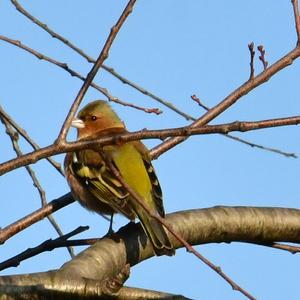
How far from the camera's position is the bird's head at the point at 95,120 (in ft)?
25.9

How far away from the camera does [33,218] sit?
16.0ft

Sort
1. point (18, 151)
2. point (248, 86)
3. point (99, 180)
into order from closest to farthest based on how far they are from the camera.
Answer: point (248, 86) → point (18, 151) → point (99, 180)

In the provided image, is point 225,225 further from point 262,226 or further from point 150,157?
point 150,157

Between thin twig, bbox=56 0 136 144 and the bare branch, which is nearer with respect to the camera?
thin twig, bbox=56 0 136 144

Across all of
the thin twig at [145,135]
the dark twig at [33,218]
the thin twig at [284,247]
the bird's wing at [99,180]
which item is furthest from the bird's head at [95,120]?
the thin twig at [145,135]

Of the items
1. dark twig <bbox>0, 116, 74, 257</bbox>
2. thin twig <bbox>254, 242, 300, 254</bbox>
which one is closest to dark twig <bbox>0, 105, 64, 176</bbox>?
dark twig <bbox>0, 116, 74, 257</bbox>

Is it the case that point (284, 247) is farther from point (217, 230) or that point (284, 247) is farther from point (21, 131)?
point (21, 131)

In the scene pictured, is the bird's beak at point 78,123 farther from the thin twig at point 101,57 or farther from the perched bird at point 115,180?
the thin twig at point 101,57

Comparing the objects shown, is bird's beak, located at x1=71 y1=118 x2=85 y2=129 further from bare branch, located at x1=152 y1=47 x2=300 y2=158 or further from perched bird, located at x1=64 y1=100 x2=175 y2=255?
bare branch, located at x1=152 y1=47 x2=300 y2=158

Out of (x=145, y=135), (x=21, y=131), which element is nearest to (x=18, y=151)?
(x=21, y=131)

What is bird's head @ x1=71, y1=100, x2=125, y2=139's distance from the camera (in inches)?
311

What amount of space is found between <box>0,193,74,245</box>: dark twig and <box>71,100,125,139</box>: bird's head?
6.63 feet

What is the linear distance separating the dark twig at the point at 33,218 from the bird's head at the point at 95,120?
2020mm

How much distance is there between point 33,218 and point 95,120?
3.16m
